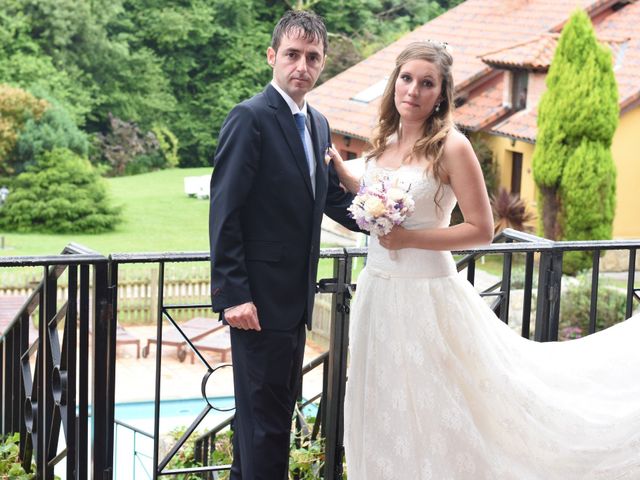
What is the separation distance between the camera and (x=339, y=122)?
82.0 feet

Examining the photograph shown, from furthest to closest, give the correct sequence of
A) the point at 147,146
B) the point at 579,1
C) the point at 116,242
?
the point at 147,146 → the point at 116,242 → the point at 579,1

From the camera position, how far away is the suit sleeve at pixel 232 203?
9.05 feet

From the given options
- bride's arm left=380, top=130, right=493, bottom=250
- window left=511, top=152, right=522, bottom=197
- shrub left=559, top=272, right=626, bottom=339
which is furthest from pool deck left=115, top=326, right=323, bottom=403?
bride's arm left=380, top=130, right=493, bottom=250

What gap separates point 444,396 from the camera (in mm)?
2990

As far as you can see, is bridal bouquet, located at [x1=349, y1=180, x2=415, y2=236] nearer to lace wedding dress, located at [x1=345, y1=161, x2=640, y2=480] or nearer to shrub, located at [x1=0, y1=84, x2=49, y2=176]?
lace wedding dress, located at [x1=345, y1=161, x2=640, y2=480]

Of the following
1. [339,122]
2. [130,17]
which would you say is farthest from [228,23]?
[339,122]

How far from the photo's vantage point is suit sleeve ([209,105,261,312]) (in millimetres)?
2760

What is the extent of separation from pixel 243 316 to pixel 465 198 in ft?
2.24

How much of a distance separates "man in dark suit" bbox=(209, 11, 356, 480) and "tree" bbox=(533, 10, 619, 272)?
15.9m

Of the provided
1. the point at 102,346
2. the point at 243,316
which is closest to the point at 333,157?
the point at 243,316

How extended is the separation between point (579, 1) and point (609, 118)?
24.0 ft

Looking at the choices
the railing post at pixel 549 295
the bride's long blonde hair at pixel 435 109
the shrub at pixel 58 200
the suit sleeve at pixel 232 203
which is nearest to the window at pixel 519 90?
the shrub at pixel 58 200

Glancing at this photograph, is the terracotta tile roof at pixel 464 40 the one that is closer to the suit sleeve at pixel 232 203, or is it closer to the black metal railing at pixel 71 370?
the black metal railing at pixel 71 370

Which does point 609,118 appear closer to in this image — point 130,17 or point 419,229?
point 419,229
